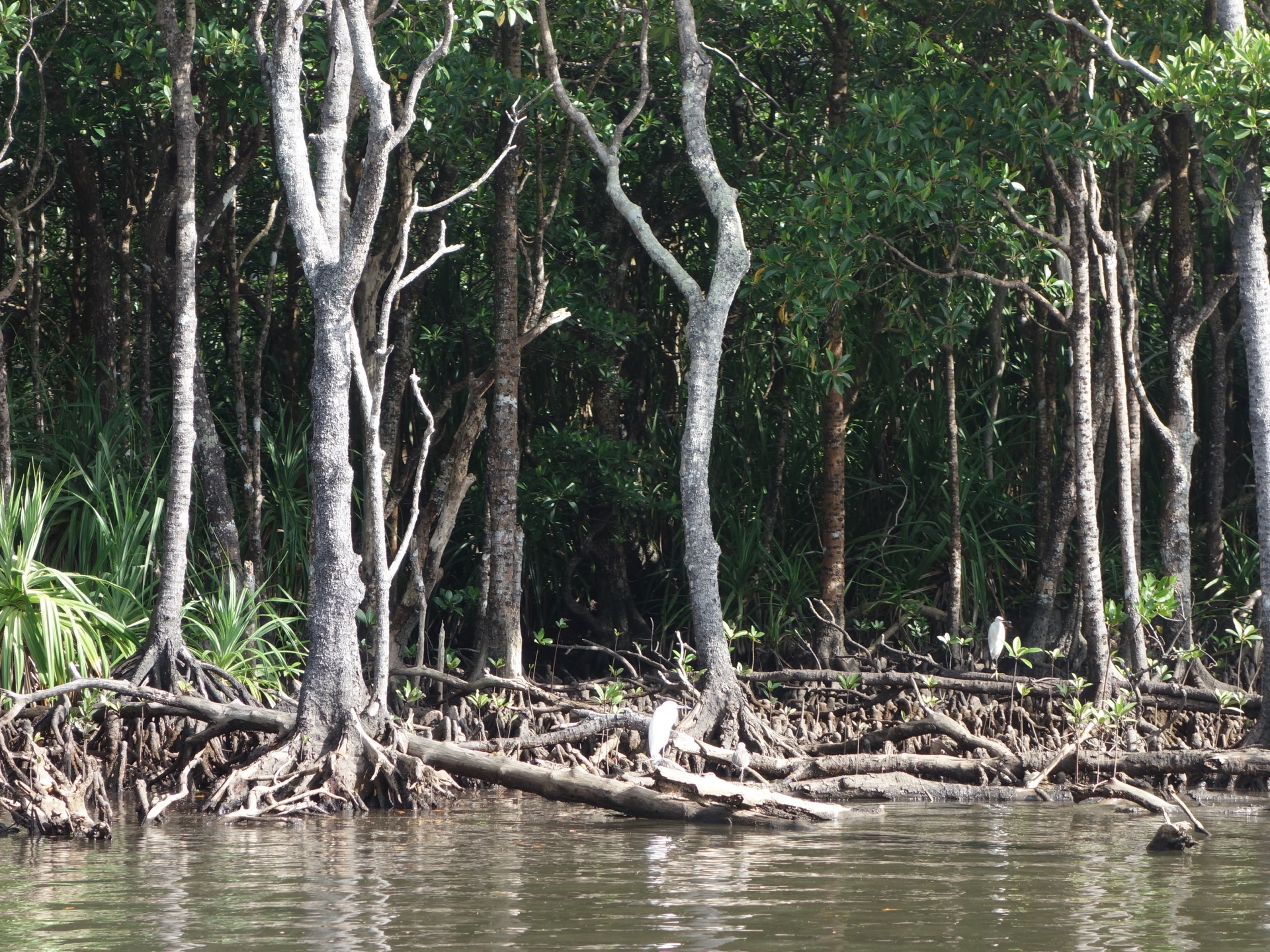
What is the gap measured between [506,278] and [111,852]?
16.8 feet

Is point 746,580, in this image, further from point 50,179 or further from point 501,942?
point 501,942

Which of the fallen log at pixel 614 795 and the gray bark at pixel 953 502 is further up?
the gray bark at pixel 953 502

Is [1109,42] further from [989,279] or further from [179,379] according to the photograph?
[179,379]

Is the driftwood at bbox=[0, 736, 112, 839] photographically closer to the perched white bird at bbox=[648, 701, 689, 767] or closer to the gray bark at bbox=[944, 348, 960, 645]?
the perched white bird at bbox=[648, 701, 689, 767]

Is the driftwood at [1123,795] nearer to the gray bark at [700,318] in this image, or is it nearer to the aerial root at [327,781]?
the gray bark at [700,318]

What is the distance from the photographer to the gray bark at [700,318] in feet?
29.5

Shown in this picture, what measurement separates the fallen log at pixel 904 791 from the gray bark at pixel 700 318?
685mm

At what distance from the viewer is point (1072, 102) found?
9758 mm

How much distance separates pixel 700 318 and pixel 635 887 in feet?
14.9

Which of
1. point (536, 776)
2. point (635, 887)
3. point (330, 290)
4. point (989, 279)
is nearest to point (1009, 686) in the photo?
point (989, 279)

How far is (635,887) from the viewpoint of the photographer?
18.2 feet

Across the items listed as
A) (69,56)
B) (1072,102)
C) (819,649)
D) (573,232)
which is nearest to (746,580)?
(819,649)

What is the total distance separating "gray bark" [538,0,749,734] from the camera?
900 cm

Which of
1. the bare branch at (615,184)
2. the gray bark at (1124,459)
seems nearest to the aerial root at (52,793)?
the bare branch at (615,184)
